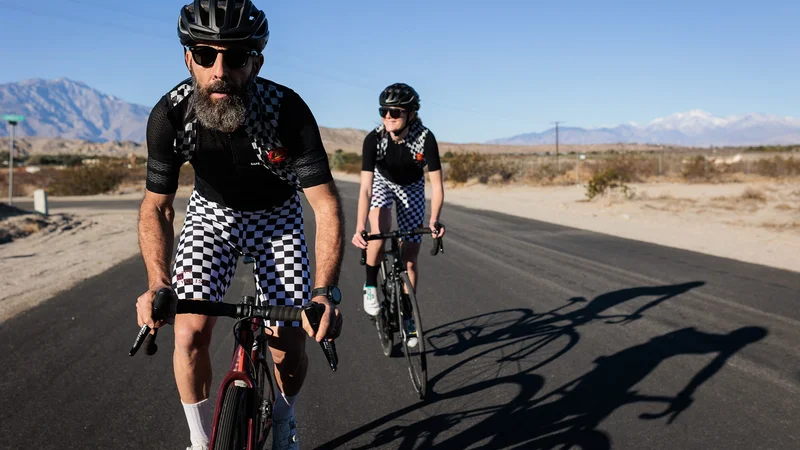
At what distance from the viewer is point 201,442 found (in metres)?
2.93

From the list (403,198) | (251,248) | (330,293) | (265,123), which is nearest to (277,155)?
(265,123)

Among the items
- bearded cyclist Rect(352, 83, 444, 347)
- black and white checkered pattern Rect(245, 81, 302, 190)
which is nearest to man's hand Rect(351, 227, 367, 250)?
bearded cyclist Rect(352, 83, 444, 347)

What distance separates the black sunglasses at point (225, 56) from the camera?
288 centimetres

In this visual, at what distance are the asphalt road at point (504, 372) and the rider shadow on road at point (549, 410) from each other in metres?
0.01

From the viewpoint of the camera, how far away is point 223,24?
2834mm

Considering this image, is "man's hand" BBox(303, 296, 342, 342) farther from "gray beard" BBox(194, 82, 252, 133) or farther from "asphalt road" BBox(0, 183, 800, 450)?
"asphalt road" BBox(0, 183, 800, 450)

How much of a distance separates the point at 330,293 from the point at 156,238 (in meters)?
0.87


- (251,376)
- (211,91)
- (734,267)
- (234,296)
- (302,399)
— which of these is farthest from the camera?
(734,267)

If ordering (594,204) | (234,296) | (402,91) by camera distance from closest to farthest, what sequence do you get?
(402,91)
(234,296)
(594,204)

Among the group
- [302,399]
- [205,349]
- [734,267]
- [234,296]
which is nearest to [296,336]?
[205,349]

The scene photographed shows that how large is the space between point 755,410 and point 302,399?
115 inches

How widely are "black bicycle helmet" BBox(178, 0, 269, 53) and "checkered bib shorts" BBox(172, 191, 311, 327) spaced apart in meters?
0.79

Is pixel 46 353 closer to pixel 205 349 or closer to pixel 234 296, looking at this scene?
pixel 234 296

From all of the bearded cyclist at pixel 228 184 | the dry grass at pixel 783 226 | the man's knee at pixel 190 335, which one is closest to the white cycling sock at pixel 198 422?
the bearded cyclist at pixel 228 184
